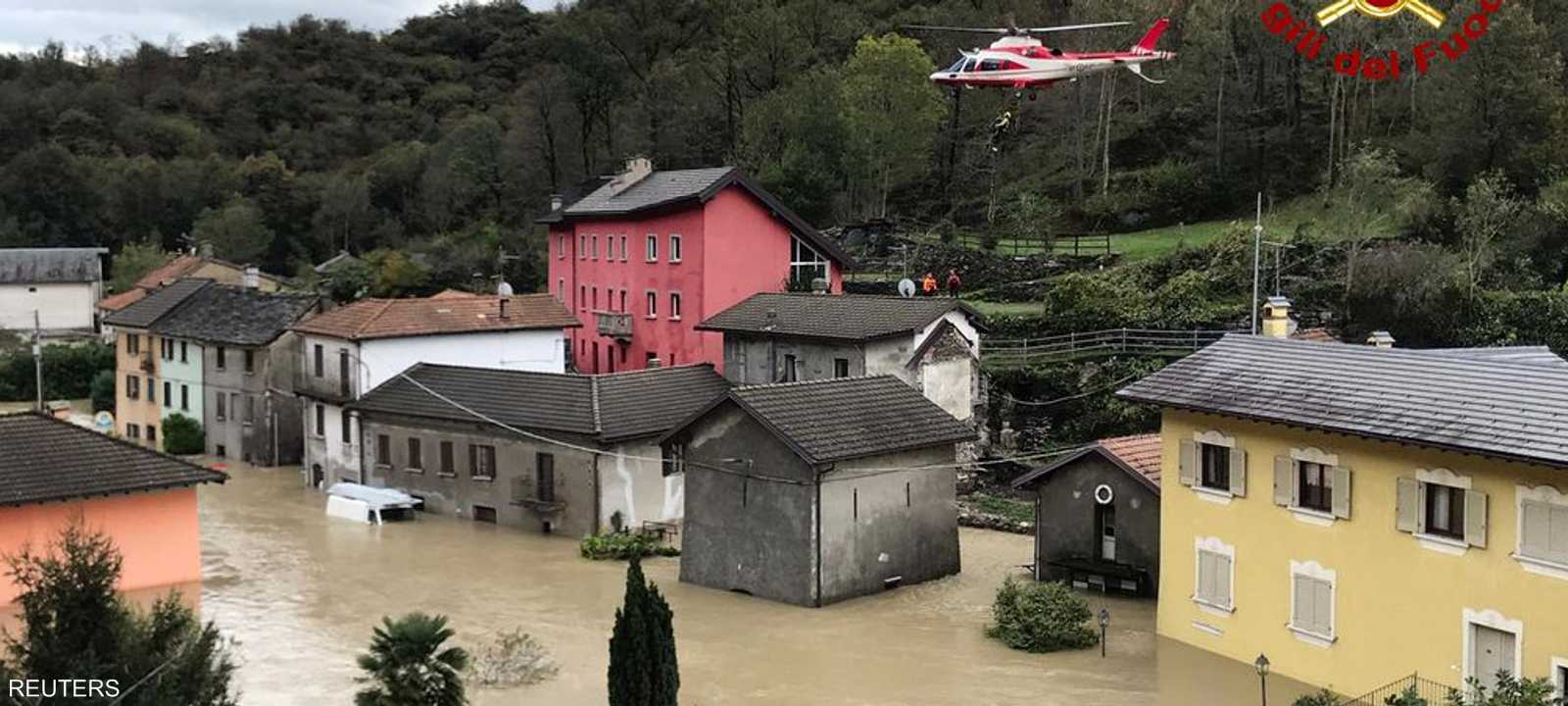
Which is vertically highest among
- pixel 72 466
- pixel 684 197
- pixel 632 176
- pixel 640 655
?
pixel 632 176

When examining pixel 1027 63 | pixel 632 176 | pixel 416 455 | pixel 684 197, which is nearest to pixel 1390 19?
pixel 1027 63

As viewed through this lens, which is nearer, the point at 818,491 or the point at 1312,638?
the point at 1312,638

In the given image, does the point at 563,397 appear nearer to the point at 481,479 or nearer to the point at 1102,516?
the point at 481,479

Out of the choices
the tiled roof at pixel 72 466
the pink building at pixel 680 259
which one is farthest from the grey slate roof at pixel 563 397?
the tiled roof at pixel 72 466

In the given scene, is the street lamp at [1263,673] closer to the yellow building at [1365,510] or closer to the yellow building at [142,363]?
the yellow building at [1365,510]

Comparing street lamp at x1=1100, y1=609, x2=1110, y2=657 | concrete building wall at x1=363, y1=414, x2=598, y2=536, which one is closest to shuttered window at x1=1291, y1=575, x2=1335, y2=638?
street lamp at x1=1100, y1=609, x2=1110, y2=657

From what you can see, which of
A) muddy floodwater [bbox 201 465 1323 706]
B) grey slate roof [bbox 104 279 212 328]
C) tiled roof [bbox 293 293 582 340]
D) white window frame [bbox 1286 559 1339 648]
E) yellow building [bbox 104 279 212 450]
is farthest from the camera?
grey slate roof [bbox 104 279 212 328]
